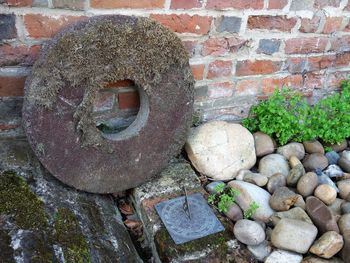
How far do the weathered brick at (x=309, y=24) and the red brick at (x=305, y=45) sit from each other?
0.18ft

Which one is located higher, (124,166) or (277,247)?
(124,166)

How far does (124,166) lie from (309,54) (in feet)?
4.32

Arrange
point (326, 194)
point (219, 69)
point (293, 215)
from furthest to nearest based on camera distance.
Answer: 1. point (219, 69)
2. point (326, 194)
3. point (293, 215)

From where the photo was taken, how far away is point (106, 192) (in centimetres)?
196

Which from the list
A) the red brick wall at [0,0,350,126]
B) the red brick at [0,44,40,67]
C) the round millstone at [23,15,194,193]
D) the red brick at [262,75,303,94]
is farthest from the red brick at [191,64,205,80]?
the red brick at [0,44,40,67]

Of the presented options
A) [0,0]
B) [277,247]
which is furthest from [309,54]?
[0,0]

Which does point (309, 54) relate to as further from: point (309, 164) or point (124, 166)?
point (124, 166)

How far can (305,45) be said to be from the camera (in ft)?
7.81

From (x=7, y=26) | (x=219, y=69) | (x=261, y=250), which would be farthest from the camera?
(x=219, y=69)

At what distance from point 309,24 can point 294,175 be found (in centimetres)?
87

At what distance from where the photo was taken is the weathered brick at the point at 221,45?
214 centimetres

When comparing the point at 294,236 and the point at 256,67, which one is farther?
the point at 256,67

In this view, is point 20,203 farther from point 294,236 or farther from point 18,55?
point 294,236

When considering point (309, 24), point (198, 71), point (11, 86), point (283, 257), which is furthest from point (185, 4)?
point (283, 257)
